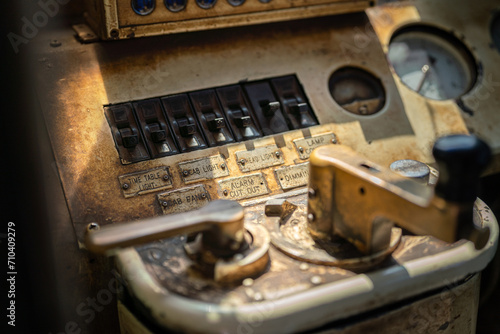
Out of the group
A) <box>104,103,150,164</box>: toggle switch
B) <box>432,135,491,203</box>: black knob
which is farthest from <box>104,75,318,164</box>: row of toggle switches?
<box>432,135,491,203</box>: black knob

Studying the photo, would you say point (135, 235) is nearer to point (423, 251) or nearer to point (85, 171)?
point (85, 171)

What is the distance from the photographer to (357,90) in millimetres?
1938

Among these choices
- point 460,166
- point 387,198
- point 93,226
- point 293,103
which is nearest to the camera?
point 460,166

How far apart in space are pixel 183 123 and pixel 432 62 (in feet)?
3.38

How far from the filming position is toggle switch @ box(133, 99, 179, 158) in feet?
5.30

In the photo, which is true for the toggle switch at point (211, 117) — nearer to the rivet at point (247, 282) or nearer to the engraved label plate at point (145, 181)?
the engraved label plate at point (145, 181)

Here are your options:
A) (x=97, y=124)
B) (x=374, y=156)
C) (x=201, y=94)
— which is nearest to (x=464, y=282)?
(x=374, y=156)

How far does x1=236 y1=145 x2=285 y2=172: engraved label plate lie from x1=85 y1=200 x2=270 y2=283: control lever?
0.46 meters

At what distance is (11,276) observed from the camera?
1467 millimetres

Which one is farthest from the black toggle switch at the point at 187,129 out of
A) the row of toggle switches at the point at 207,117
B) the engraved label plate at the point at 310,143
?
the engraved label plate at the point at 310,143

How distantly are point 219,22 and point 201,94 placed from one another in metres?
0.26

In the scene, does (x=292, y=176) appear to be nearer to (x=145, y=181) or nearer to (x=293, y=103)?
(x=293, y=103)

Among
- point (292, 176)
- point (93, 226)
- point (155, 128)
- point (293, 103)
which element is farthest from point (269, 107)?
point (93, 226)

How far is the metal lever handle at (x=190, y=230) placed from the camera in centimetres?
106
